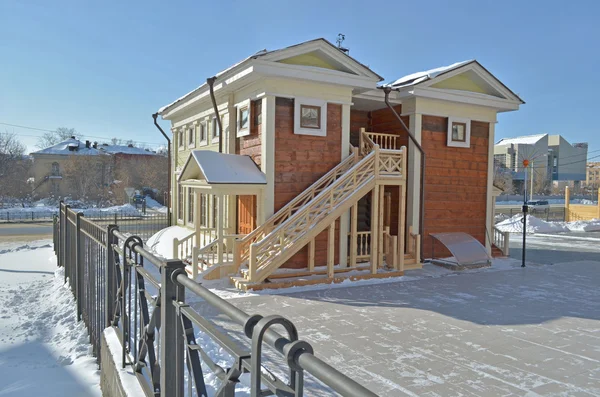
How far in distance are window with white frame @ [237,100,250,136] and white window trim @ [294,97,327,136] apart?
130 centimetres

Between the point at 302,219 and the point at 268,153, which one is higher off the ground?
the point at 268,153

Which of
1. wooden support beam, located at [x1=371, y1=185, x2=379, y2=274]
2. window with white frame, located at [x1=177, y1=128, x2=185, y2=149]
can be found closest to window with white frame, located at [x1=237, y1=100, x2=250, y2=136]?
wooden support beam, located at [x1=371, y1=185, x2=379, y2=274]

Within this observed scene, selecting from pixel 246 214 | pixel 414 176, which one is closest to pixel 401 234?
pixel 414 176

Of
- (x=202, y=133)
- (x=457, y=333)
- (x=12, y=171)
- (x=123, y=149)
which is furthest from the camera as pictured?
(x=123, y=149)

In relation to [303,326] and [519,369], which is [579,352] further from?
[303,326]

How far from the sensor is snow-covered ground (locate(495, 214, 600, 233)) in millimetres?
23453

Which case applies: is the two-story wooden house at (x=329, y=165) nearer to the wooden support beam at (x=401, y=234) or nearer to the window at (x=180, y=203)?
the wooden support beam at (x=401, y=234)

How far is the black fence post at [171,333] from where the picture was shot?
100 inches

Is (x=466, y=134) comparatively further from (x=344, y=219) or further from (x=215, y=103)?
(x=215, y=103)

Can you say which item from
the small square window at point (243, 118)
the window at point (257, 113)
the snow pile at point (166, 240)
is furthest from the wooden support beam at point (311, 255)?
the snow pile at point (166, 240)

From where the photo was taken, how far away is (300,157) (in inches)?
424

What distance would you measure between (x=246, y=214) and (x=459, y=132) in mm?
6898

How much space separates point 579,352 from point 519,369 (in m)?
1.31

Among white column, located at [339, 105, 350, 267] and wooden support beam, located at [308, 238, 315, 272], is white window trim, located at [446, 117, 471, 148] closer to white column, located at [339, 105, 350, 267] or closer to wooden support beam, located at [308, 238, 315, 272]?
white column, located at [339, 105, 350, 267]
